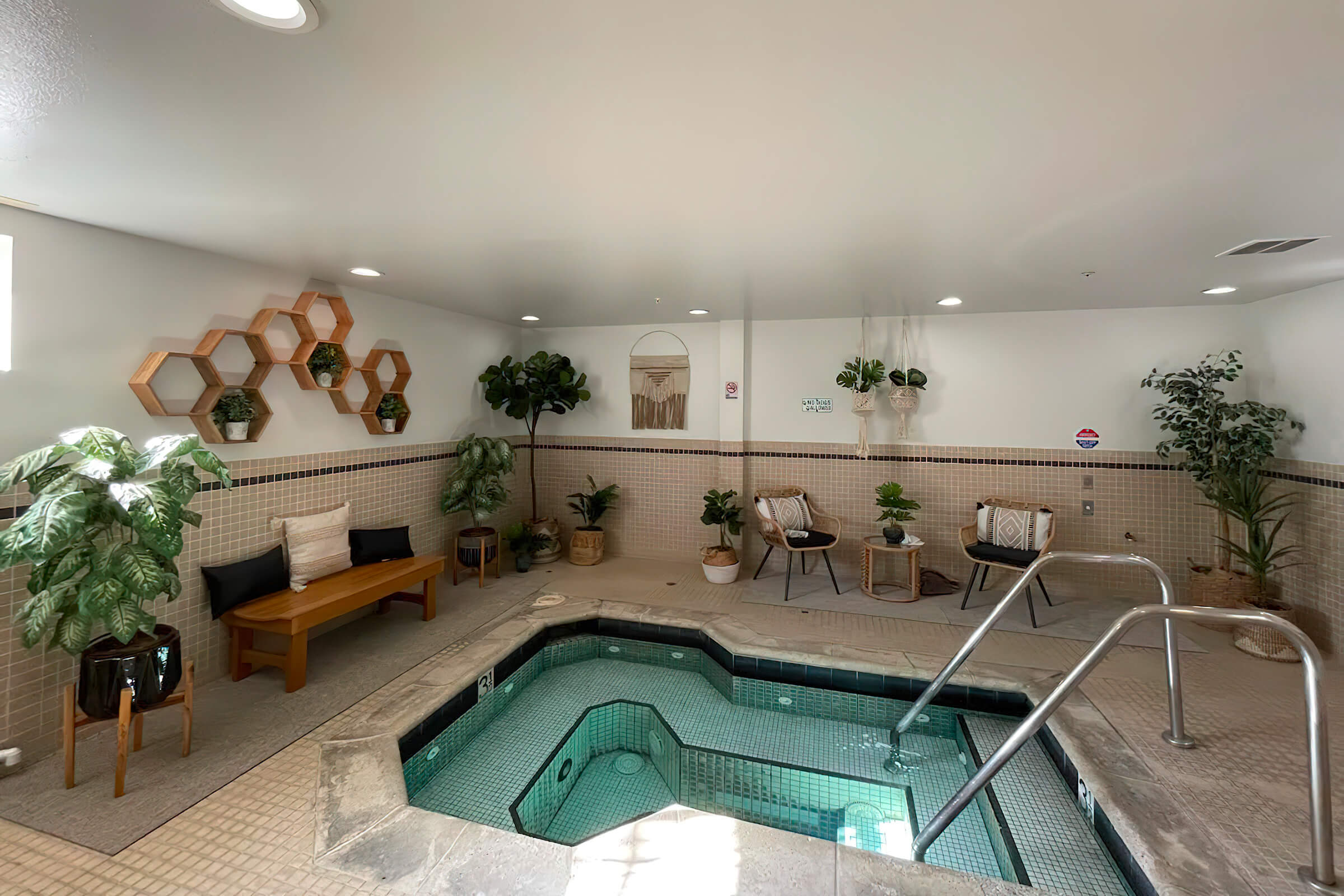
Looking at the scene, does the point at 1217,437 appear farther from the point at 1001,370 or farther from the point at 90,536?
the point at 90,536

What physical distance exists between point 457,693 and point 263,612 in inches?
48.6

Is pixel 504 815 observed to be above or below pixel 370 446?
below

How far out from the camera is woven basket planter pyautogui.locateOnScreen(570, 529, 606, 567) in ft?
19.3

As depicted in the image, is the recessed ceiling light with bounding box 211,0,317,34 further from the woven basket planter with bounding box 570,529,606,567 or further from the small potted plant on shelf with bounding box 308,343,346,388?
the woven basket planter with bounding box 570,529,606,567

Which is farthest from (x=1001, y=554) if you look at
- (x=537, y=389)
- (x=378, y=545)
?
(x=378, y=545)

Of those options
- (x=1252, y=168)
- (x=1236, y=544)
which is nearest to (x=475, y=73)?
(x=1252, y=168)

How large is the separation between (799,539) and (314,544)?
377 cm

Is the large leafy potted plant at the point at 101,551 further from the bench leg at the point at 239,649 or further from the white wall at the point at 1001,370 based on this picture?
the white wall at the point at 1001,370

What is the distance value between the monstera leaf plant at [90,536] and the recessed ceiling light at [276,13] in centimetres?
190

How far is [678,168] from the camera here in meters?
2.05

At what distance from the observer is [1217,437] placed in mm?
4117

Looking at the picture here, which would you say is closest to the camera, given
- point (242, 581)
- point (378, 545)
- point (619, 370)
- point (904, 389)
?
point (242, 581)

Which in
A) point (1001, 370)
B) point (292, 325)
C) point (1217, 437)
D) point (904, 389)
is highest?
point (292, 325)

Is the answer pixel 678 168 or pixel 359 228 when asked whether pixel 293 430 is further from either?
pixel 678 168
